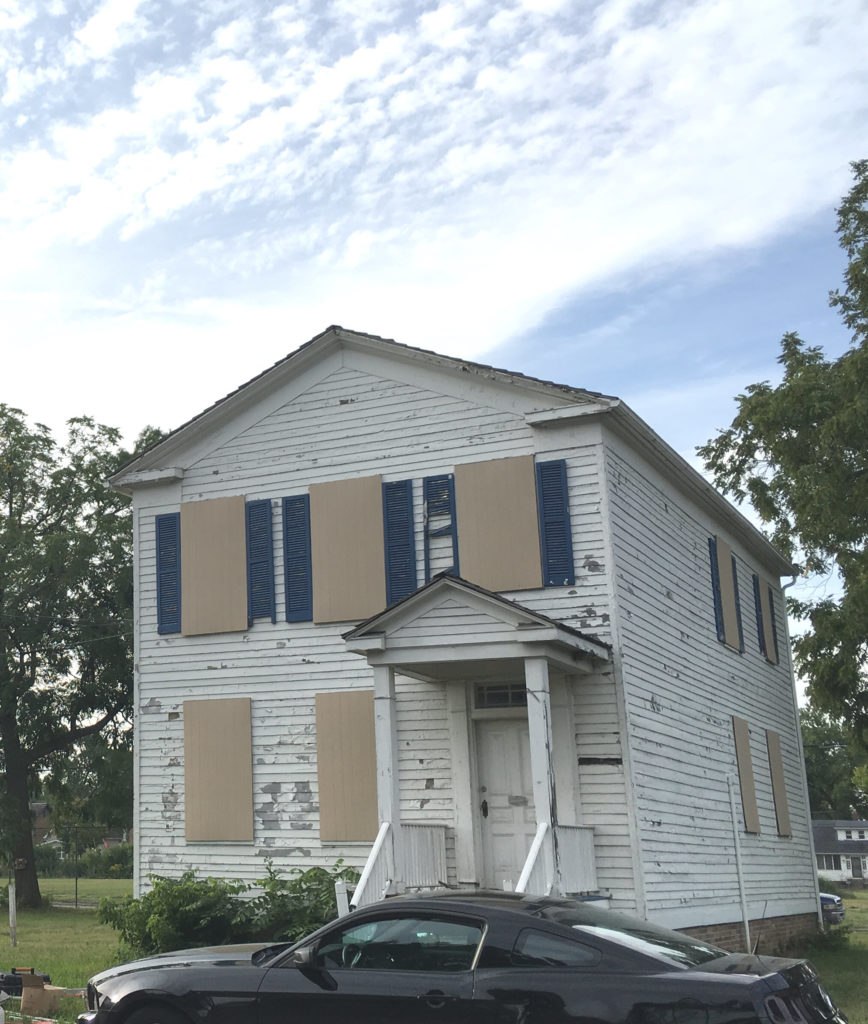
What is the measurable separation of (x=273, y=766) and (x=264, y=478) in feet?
12.4

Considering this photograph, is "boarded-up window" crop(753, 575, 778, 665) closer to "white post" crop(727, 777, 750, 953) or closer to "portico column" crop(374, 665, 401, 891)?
"white post" crop(727, 777, 750, 953)

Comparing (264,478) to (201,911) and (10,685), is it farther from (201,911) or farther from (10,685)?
(10,685)

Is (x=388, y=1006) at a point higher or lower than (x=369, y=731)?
lower

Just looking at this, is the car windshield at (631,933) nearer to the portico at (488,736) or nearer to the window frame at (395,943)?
the window frame at (395,943)

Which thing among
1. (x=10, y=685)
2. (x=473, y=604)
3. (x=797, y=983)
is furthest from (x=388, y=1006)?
(x=10, y=685)

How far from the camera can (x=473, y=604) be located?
1275cm

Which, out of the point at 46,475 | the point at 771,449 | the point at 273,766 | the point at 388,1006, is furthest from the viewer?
the point at 46,475

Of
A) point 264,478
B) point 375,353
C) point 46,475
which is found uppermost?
point 46,475

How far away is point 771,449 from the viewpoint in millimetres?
24125

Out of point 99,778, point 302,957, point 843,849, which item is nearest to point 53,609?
point 99,778

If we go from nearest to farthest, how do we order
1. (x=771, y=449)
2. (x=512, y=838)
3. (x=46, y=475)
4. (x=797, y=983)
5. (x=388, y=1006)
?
(x=797, y=983) → (x=388, y=1006) → (x=512, y=838) → (x=771, y=449) → (x=46, y=475)

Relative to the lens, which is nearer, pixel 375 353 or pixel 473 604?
pixel 473 604

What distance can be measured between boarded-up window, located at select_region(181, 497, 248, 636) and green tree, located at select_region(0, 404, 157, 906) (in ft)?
52.3

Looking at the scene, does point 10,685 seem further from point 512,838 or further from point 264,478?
point 512,838
